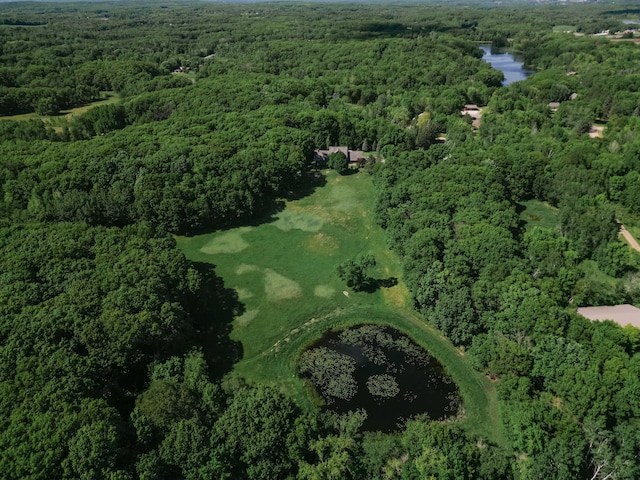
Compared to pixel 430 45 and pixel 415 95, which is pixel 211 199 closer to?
pixel 415 95

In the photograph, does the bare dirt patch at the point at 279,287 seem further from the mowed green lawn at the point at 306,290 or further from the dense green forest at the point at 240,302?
the dense green forest at the point at 240,302

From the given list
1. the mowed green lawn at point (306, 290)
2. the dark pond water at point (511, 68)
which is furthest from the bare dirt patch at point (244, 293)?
the dark pond water at point (511, 68)

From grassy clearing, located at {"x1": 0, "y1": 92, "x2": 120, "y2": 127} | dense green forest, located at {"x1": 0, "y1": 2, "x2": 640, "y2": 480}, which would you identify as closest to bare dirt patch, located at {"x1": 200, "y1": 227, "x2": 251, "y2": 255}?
dense green forest, located at {"x1": 0, "y1": 2, "x2": 640, "y2": 480}

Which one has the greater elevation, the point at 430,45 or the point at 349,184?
the point at 430,45

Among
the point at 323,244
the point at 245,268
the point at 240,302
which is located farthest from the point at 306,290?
the point at 323,244

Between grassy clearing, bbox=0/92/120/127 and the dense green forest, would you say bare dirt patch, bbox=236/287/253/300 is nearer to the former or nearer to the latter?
the dense green forest

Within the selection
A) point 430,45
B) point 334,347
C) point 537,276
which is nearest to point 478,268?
point 537,276
